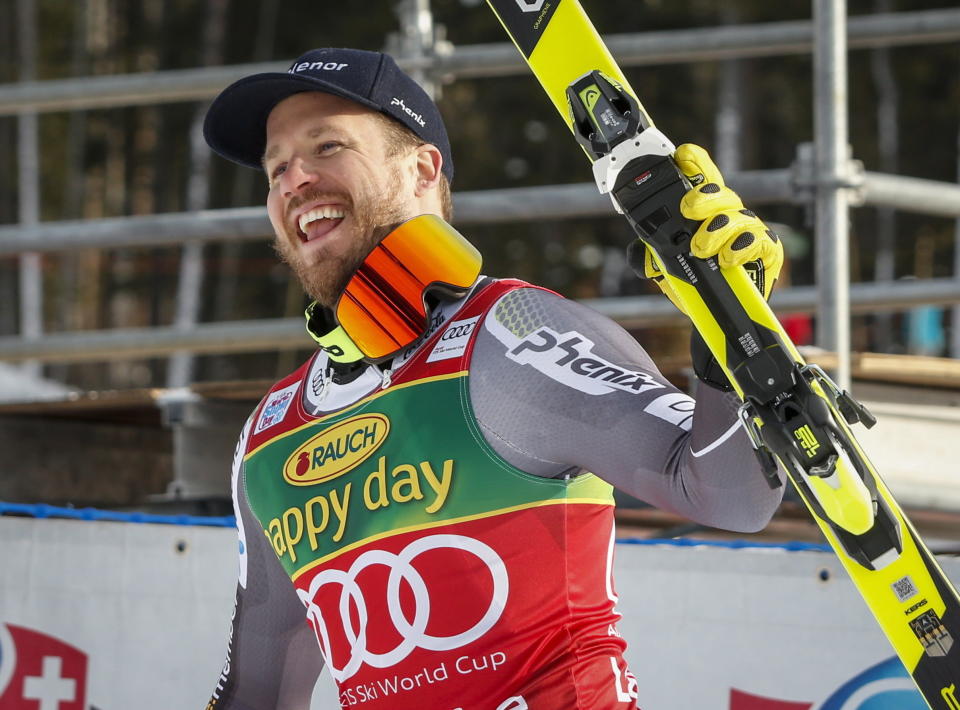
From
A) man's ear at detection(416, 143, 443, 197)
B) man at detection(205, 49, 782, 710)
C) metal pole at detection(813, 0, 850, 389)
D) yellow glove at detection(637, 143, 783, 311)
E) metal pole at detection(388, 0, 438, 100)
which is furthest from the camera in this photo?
metal pole at detection(388, 0, 438, 100)

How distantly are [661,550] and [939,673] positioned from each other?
0.79 m

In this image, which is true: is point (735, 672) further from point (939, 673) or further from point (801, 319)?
point (801, 319)

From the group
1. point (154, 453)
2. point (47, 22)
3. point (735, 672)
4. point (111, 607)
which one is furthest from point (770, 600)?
point (47, 22)

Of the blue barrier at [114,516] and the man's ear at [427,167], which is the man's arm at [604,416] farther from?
the blue barrier at [114,516]

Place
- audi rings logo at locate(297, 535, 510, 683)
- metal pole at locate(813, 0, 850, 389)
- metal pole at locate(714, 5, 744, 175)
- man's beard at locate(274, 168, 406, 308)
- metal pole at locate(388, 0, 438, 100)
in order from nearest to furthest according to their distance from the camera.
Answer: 1. audi rings logo at locate(297, 535, 510, 683)
2. man's beard at locate(274, 168, 406, 308)
3. metal pole at locate(813, 0, 850, 389)
4. metal pole at locate(388, 0, 438, 100)
5. metal pole at locate(714, 5, 744, 175)

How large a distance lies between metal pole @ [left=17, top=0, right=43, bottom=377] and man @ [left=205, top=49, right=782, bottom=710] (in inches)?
345

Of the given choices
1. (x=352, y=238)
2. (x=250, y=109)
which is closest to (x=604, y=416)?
(x=352, y=238)

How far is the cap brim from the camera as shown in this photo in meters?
2.20

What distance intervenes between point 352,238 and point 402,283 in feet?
0.51

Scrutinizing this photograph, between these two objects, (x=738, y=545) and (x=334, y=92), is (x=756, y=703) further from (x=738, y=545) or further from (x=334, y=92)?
(x=334, y=92)

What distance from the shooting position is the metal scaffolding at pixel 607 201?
3.53 metres

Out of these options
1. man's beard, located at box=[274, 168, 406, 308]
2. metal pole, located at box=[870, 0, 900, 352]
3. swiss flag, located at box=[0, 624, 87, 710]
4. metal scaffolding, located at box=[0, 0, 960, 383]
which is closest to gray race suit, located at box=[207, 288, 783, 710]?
man's beard, located at box=[274, 168, 406, 308]

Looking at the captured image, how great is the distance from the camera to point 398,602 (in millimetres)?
1940

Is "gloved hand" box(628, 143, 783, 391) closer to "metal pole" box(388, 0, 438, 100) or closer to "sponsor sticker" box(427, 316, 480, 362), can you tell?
"sponsor sticker" box(427, 316, 480, 362)
